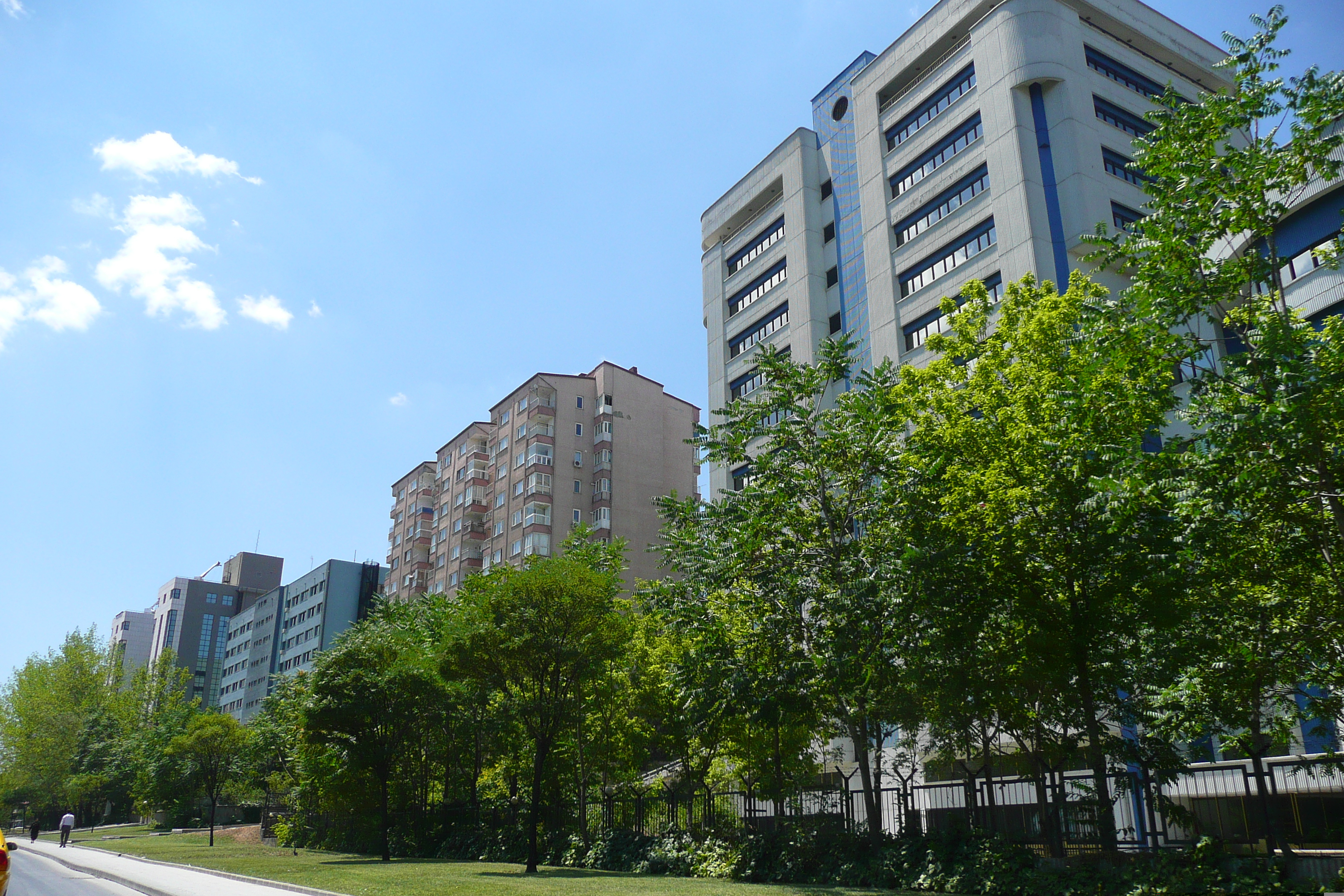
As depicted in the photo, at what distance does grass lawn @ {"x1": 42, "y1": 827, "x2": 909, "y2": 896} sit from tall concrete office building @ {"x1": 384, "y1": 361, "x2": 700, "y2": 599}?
39336 millimetres

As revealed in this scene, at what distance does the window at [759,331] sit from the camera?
54.9 m

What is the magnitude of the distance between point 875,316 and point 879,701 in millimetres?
31287

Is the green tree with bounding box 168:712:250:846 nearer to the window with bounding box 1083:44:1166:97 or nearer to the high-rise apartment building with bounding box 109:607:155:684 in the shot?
the window with bounding box 1083:44:1166:97

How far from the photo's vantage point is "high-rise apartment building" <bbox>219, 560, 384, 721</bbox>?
10481cm

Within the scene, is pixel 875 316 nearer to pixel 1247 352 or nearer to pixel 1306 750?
pixel 1306 750

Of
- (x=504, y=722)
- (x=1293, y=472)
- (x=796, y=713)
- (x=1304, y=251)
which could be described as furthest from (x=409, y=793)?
(x=1304, y=251)

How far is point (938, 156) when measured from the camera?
4644cm

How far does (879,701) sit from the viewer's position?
19203 mm

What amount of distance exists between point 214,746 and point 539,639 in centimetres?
3259

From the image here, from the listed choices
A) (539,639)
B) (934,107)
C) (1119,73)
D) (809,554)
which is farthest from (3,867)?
(1119,73)

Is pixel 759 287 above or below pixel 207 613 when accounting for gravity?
above

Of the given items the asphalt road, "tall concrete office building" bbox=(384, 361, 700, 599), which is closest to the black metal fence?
the asphalt road

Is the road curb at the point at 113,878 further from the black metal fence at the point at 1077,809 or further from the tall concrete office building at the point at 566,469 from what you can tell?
the tall concrete office building at the point at 566,469

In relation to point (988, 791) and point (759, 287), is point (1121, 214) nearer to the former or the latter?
point (759, 287)
